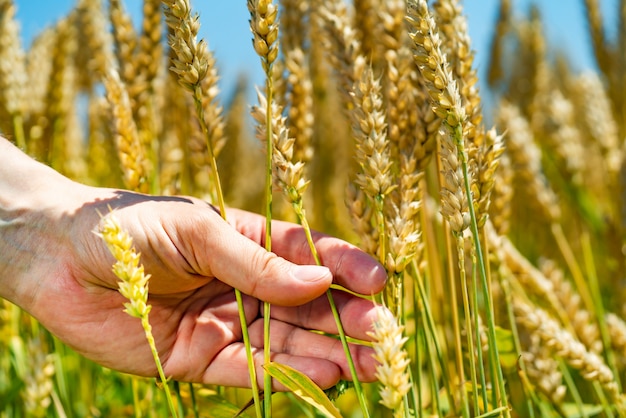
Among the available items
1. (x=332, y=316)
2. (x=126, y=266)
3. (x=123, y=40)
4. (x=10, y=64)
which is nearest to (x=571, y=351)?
(x=332, y=316)

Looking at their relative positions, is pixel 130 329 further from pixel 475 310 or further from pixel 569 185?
pixel 569 185

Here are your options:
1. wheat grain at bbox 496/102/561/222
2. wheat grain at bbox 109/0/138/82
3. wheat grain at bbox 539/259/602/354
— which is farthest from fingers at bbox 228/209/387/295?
wheat grain at bbox 496/102/561/222

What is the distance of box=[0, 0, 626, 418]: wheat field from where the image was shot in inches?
34.1

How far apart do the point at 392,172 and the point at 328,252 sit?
0.78ft

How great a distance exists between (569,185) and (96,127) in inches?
67.6

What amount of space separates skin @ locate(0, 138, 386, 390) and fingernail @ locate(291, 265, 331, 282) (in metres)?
0.02

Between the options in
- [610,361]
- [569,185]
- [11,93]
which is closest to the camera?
[610,361]

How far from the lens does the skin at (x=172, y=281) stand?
3.25 feet

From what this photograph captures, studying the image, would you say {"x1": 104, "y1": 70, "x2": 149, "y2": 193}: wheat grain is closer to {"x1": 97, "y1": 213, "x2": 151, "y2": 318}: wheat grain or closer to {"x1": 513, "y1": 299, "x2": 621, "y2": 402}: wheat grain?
{"x1": 97, "y1": 213, "x2": 151, "y2": 318}: wheat grain

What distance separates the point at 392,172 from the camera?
1.19m

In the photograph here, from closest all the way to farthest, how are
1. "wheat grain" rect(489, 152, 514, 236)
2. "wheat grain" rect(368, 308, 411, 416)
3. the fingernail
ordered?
1. "wheat grain" rect(368, 308, 411, 416)
2. the fingernail
3. "wheat grain" rect(489, 152, 514, 236)

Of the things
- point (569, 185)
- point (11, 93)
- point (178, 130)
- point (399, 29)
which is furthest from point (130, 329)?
point (569, 185)

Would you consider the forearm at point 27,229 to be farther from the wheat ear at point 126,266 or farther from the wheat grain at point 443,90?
the wheat grain at point 443,90

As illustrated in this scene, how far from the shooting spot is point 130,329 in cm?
113
